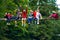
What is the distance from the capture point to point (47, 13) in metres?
40.7

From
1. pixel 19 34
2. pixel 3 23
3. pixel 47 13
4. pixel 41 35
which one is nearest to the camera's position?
pixel 3 23

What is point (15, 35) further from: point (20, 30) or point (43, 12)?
point (43, 12)

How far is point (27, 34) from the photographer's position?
35.2m

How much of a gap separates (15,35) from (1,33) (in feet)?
6.12

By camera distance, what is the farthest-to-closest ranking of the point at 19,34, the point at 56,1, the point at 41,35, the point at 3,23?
the point at 56,1 < the point at 41,35 < the point at 19,34 < the point at 3,23

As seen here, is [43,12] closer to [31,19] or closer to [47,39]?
[47,39]

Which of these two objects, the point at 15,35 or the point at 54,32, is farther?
the point at 54,32

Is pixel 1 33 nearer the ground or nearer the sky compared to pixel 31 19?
nearer the ground

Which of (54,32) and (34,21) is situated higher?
(34,21)

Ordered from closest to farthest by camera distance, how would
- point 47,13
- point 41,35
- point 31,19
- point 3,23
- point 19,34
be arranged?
1. point 31,19
2. point 3,23
3. point 19,34
4. point 41,35
5. point 47,13

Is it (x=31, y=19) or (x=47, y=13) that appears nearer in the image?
(x=31, y=19)

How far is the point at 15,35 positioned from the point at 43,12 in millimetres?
7044

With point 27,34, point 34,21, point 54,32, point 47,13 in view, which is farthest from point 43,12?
point 34,21

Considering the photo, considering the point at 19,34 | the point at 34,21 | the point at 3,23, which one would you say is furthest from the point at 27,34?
the point at 34,21
